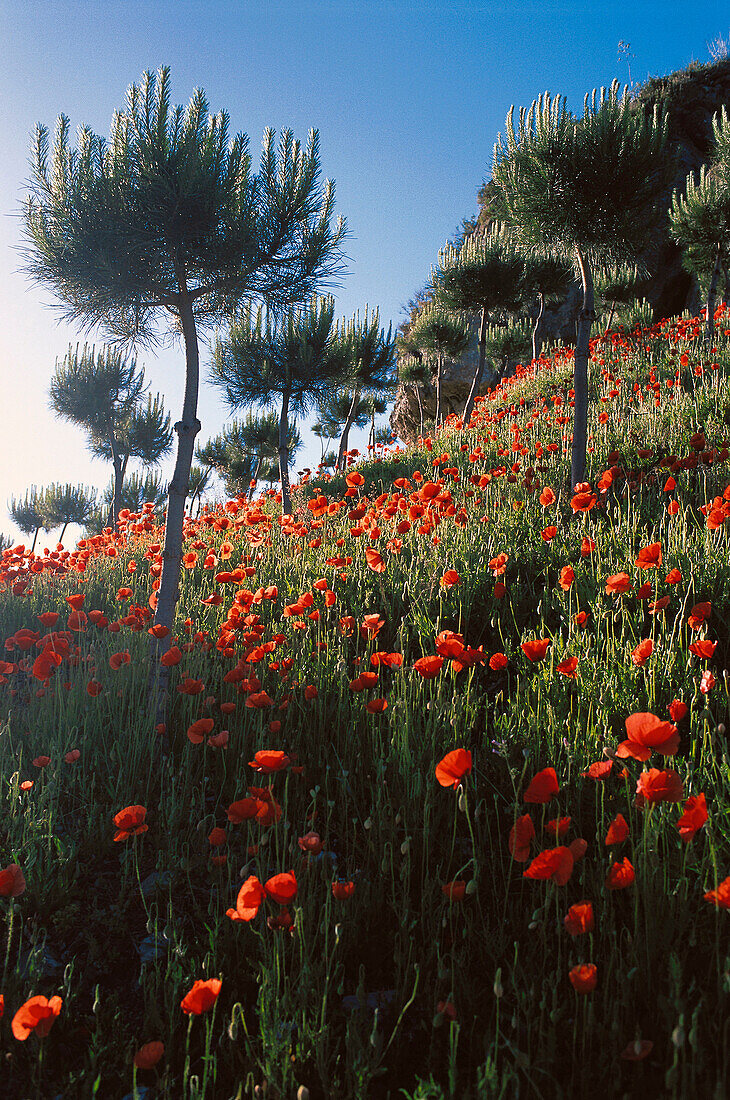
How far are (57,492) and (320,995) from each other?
115 ft

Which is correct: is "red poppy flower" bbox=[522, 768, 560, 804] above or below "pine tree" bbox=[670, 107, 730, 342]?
below

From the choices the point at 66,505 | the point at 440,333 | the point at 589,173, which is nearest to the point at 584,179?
the point at 589,173

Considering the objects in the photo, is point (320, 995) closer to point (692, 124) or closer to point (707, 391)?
point (707, 391)

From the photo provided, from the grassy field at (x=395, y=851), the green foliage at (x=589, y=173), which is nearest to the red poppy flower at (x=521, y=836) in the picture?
the grassy field at (x=395, y=851)

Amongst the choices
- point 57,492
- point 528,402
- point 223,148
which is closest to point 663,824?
point 223,148

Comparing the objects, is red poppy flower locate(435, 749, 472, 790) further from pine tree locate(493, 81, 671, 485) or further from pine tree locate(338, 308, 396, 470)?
pine tree locate(338, 308, 396, 470)

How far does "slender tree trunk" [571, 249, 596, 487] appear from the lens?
605 centimetres

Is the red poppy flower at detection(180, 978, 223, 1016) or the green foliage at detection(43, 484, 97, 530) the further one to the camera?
the green foliage at detection(43, 484, 97, 530)

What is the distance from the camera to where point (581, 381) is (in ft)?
20.9

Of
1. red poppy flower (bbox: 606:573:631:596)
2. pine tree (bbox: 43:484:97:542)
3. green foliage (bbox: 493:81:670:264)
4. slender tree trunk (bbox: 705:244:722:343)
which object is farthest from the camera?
pine tree (bbox: 43:484:97:542)

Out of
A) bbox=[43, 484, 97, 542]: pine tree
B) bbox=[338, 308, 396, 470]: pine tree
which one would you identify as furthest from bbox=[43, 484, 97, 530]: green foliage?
bbox=[338, 308, 396, 470]: pine tree

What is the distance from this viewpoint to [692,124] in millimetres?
23656

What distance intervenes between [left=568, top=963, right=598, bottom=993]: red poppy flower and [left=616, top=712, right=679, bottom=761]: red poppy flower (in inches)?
17.4

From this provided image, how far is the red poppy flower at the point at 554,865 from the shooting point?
128cm
